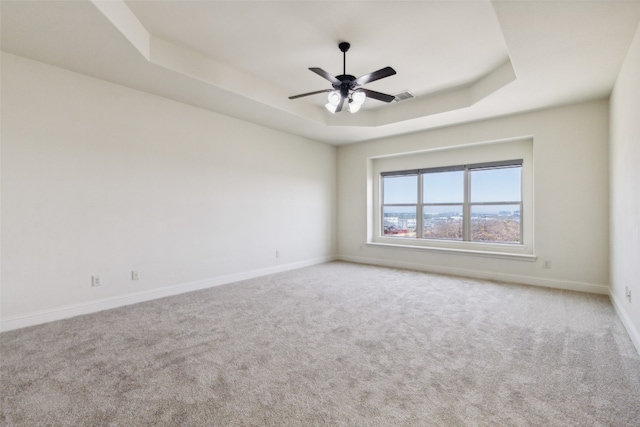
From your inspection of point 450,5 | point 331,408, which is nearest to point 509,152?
point 450,5

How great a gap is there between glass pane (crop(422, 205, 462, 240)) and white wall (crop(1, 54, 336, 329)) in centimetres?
293

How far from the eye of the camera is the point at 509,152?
4.93m

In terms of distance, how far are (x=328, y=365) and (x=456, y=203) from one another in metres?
4.36

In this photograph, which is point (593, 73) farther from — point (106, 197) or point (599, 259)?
point (106, 197)

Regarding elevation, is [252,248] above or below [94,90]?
below

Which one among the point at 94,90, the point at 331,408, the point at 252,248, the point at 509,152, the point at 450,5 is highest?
the point at 450,5

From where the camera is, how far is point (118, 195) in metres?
3.59

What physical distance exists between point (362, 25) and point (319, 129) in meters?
2.61

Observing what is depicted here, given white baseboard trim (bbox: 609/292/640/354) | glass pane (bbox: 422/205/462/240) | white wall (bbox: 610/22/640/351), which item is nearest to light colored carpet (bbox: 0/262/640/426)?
white baseboard trim (bbox: 609/292/640/354)

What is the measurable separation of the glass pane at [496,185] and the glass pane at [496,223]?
155mm

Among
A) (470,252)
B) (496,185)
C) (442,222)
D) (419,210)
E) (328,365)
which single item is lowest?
(328,365)

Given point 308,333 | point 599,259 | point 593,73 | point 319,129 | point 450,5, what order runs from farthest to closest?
point 319,129, point 599,259, point 593,73, point 308,333, point 450,5

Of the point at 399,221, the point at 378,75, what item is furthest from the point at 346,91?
the point at 399,221

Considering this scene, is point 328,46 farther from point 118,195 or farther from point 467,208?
point 467,208
